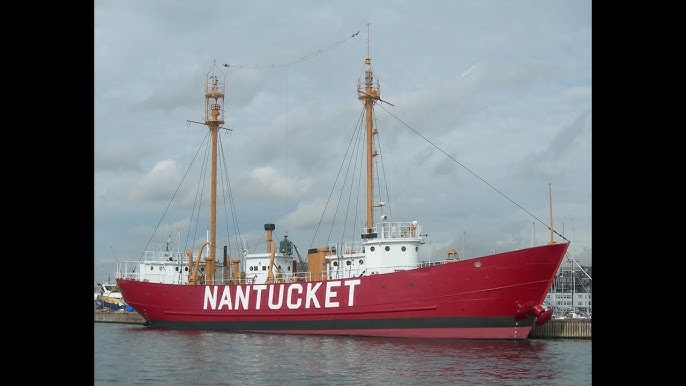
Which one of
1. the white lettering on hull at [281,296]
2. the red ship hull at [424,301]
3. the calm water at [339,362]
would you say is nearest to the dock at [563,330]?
the calm water at [339,362]

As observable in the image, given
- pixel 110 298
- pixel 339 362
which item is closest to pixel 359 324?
pixel 339 362

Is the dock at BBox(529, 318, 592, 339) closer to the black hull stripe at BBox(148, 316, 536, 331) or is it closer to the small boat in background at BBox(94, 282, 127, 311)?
the black hull stripe at BBox(148, 316, 536, 331)

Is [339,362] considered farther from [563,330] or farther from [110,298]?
[110,298]

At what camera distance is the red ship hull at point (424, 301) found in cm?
2353

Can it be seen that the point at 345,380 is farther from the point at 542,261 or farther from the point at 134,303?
the point at 134,303

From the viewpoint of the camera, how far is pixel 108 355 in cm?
2311

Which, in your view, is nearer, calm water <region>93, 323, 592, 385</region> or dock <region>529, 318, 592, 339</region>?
calm water <region>93, 323, 592, 385</region>

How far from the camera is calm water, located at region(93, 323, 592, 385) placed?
54.4 ft

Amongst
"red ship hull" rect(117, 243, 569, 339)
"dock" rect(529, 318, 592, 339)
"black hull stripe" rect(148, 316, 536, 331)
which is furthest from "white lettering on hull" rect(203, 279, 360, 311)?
"dock" rect(529, 318, 592, 339)

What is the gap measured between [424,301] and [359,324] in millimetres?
3041

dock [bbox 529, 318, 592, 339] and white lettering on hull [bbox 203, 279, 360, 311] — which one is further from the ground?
white lettering on hull [bbox 203, 279, 360, 311]

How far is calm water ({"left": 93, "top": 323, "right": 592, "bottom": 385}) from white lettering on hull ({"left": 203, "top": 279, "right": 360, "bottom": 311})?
146 cm

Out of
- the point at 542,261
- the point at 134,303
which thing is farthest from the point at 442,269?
the point at 134,303
